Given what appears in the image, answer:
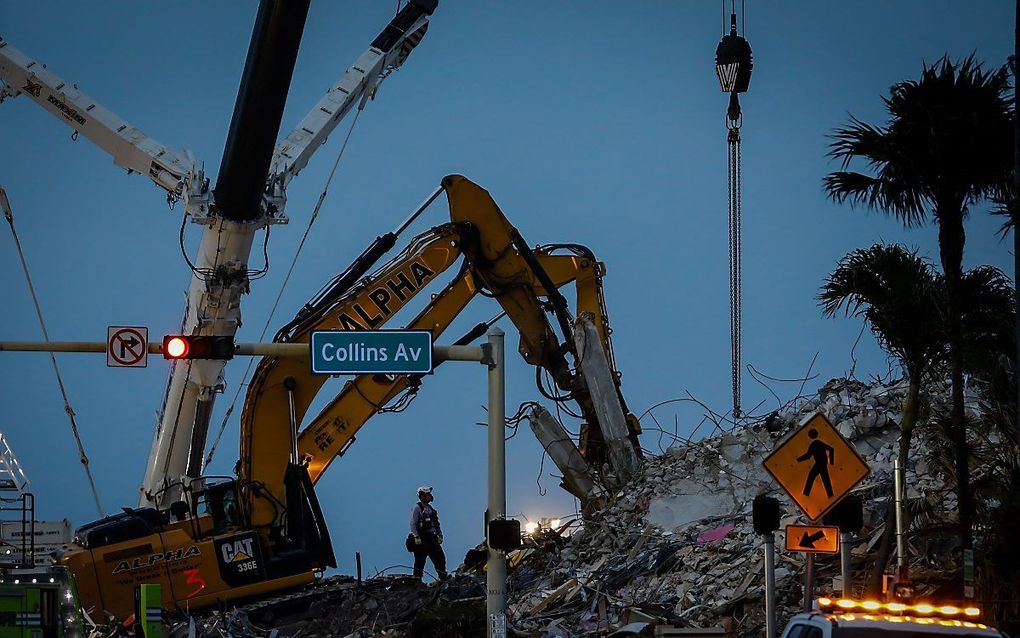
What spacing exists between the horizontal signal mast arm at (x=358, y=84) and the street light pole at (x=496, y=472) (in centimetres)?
1039

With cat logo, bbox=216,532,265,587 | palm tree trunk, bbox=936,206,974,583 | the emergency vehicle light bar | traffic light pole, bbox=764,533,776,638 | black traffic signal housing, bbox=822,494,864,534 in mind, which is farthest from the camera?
cat logo, bbox=216,532,265,587

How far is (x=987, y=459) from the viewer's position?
1980 centimetres

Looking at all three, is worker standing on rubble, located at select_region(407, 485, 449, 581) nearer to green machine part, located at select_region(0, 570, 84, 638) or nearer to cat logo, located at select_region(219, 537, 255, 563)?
cat logo, located at select_region(219, 537, 255, 563)

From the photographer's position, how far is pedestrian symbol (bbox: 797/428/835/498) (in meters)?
15.0

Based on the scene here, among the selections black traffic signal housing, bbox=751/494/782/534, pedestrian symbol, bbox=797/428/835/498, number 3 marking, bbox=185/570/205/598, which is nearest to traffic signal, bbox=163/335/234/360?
number 3 marking, bbox=185/570/205/598

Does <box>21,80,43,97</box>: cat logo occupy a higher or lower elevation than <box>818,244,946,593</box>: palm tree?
higher

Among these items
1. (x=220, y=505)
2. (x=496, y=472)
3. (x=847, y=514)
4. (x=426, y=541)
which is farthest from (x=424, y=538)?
(x=847, y=514)

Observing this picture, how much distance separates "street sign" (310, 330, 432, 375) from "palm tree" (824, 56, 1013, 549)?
6026 mm

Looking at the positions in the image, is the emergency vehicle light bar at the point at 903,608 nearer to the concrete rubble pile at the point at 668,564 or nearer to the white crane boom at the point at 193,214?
the concrete rubble pile at the point at 668,564

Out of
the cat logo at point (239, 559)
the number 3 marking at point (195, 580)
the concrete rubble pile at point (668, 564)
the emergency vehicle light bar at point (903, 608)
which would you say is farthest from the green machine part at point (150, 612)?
the emergency vehicle light bar at point (903, 608)

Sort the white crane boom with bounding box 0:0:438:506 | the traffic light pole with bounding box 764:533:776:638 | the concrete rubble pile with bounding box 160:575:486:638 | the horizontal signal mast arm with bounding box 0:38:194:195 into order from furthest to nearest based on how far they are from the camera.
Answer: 1. the horizontal signal mast arm with bounding box 0:38:194:195
2. the white crane boom with bounding box 0:0:438:506
3. the concrete rubble pile with bounding box 160:575:486:638
4. the traffic light pole with bounding box 764:533:776:638

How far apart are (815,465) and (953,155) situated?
5123 mm

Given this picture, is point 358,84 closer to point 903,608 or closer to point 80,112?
point 80,112

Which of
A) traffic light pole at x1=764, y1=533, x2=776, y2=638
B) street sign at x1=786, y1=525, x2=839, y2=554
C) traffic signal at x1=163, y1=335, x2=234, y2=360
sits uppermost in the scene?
traffic signal at x1=163, y1=335, x2=234, y2=360
